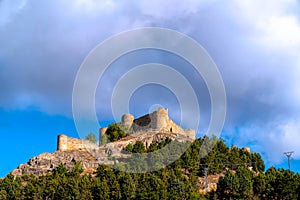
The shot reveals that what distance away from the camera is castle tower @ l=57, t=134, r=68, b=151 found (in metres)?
117

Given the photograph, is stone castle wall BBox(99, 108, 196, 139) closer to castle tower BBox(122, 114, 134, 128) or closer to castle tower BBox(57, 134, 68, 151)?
castle tower BBox(122, 114, 134, 128)

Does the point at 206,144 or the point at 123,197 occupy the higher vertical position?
the point at 206,144

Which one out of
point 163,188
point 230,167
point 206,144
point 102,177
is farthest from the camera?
point 206,144

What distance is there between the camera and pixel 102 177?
285ft

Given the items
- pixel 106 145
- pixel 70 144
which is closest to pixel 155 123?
pixel 106 145

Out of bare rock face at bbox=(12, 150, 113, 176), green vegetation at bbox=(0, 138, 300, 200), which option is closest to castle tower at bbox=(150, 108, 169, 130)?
bare rock face at bbox=(12, 150, 113, 176)

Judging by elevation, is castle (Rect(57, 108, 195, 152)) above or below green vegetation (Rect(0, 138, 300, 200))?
above

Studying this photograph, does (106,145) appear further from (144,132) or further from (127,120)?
(127,120)

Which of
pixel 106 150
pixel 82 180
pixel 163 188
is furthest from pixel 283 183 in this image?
pixel 106 150

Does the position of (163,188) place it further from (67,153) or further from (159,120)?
(159,120)

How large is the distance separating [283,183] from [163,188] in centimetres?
2089

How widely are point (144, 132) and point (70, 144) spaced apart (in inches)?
765

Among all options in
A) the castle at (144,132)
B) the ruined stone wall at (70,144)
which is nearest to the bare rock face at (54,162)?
the ruined stone wall at (70,144)

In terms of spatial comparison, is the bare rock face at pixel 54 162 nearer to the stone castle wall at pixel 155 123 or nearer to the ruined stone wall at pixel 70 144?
the ruined stone wall at pixel 70 144
